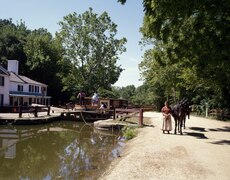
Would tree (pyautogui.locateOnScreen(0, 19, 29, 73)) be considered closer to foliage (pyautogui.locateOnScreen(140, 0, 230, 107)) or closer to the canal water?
the canal water

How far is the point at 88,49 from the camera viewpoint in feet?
197

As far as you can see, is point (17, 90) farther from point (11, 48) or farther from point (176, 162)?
point (176, 162)

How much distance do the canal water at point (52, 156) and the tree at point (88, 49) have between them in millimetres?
36579

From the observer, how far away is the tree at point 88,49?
5959 cm

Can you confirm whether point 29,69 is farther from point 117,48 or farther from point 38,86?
point 117,48

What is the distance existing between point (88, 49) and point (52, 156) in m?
45.4

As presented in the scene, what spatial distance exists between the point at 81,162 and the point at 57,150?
4.14 metres

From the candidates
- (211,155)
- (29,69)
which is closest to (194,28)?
(211,155)

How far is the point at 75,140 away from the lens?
2234 centimetres

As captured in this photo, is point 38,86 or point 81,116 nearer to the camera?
point 81,116

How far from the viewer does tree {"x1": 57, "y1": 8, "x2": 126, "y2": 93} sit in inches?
2346

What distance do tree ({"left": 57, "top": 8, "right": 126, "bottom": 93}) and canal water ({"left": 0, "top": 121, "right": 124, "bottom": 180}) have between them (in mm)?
36579

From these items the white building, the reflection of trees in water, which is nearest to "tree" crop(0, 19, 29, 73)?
the white building

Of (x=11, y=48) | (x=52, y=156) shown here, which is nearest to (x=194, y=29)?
(x=52, y=156)
